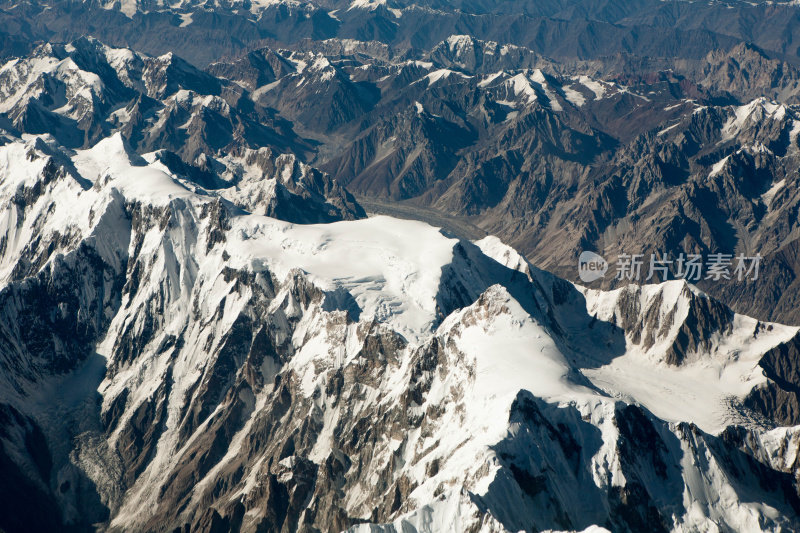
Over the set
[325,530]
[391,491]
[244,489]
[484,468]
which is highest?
[484,468]

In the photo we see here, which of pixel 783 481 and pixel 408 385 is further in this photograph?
pixel 408 385

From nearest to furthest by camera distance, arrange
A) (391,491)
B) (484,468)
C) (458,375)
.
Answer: (484,468) → (391,491) → (458,375)

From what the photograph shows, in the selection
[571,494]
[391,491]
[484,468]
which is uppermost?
[484,468]

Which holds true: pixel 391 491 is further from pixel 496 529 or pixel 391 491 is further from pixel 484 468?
pixel 496 529

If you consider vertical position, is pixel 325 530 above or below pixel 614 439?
below

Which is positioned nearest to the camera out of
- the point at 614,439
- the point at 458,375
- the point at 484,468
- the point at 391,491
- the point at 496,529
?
the point at 496,529

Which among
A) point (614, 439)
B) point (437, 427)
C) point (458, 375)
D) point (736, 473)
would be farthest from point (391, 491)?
point (736, 473)

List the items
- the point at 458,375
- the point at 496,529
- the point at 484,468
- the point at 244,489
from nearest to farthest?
the point at 496,529 < the point at 484,468 < the point at 458,375 < the point at 244,489

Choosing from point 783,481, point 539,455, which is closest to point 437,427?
point 539,455

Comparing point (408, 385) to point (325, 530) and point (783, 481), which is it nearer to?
point (325, 530)
